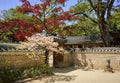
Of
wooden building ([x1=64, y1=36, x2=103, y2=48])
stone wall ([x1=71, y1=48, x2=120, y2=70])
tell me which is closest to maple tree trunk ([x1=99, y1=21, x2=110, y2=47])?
wooden building ([x1=64, y1=36, x2=103, y2=48])

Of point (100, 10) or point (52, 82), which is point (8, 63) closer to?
point (52, 82)

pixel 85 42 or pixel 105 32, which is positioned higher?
pixel 105 32

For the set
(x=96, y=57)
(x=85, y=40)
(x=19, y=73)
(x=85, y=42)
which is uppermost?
(x=85, y=40)

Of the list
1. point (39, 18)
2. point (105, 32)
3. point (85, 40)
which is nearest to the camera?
point (39, 18)

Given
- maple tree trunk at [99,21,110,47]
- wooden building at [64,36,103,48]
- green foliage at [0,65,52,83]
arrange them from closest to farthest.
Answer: green foliage at [0,65,52,83] → maple tree trunk at [99,21,110,47] → wooden building at [64,36,103,48]

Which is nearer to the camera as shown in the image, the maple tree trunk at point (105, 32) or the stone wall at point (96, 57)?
the stone wall at point (96, 57)

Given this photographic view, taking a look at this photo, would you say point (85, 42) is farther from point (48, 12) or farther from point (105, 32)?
point (48, 12)

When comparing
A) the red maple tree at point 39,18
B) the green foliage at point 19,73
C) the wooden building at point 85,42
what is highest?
the red maple tree at point 39,18

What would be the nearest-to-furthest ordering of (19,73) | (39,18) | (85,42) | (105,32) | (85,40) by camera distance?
(19,73)
(39,18)
(105,32)
(85,42)
(85,40)

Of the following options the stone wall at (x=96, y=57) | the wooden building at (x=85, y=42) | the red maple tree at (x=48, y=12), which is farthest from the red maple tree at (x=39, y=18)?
the wooden building at (x=85, y=42)

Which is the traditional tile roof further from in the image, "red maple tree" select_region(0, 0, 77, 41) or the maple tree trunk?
"red maple tree" select_region(0, 0, 77, 41)

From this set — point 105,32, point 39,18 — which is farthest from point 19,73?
point 105,32

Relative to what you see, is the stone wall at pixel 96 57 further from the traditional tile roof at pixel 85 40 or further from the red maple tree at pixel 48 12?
the traditional tile roof at pixel 85 40

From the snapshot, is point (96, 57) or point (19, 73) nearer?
point (19, 73)
